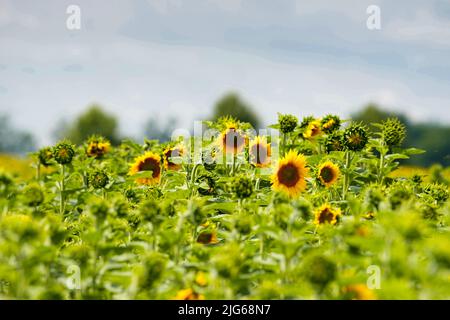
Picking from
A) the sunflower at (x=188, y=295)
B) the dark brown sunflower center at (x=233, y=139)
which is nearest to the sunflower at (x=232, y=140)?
the dark brown sunflower center at (x=233, y=139)

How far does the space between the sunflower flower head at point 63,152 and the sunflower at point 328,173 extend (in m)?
1.62

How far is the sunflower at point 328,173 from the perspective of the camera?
157 inches

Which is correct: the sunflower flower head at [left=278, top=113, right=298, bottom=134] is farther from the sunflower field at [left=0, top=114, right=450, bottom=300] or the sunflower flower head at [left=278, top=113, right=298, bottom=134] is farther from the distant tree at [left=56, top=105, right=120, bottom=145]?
the distant tree at [left=56, top=105, right=120, bottom=145]

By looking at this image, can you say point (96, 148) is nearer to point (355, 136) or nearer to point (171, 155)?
point (171, 155)

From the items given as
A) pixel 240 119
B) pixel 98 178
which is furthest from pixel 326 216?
pixel 240 119

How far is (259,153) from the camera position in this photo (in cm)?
419

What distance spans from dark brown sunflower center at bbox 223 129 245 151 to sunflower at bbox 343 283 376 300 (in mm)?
2005

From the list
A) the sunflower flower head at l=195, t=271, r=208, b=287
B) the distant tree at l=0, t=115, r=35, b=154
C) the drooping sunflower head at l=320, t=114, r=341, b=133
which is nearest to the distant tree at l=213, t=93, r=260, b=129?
the distant tree at l=0, t=115, r=35, b=154

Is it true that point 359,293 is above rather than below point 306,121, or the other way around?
below

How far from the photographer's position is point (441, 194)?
3646 millimetres

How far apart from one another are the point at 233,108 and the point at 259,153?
110 ft
